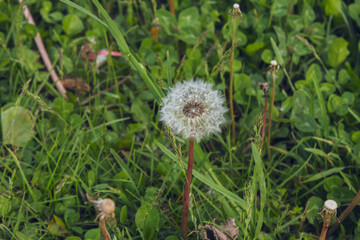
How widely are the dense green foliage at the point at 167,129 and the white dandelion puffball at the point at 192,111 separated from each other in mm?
88

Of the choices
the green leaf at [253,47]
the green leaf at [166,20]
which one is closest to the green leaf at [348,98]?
the green leaf at [253,47]

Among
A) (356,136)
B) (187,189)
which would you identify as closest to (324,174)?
(356,136)

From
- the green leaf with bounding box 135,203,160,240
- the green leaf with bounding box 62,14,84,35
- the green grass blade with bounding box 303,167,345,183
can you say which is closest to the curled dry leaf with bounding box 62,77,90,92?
the green leaf with bounding box 62,14,84,35

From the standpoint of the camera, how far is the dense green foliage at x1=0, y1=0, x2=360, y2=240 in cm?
183

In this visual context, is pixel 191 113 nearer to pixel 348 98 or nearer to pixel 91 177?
pixel 91 177

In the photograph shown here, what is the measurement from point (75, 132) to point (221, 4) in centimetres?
134

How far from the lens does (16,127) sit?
2188 millimetres

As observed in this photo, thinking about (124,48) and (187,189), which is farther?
(124,48)

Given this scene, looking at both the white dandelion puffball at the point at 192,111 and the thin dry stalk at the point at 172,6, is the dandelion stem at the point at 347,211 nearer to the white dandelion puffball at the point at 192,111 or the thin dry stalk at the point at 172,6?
the white dandelion puffball at the point at 192,111

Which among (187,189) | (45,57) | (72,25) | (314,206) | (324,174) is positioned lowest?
(314,206)

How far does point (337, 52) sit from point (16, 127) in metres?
1.95

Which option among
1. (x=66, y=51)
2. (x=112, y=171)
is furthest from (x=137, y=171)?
(x=66, y=51)

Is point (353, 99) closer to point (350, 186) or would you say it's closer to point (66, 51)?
point (350, 186)

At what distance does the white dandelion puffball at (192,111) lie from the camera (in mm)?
1479
